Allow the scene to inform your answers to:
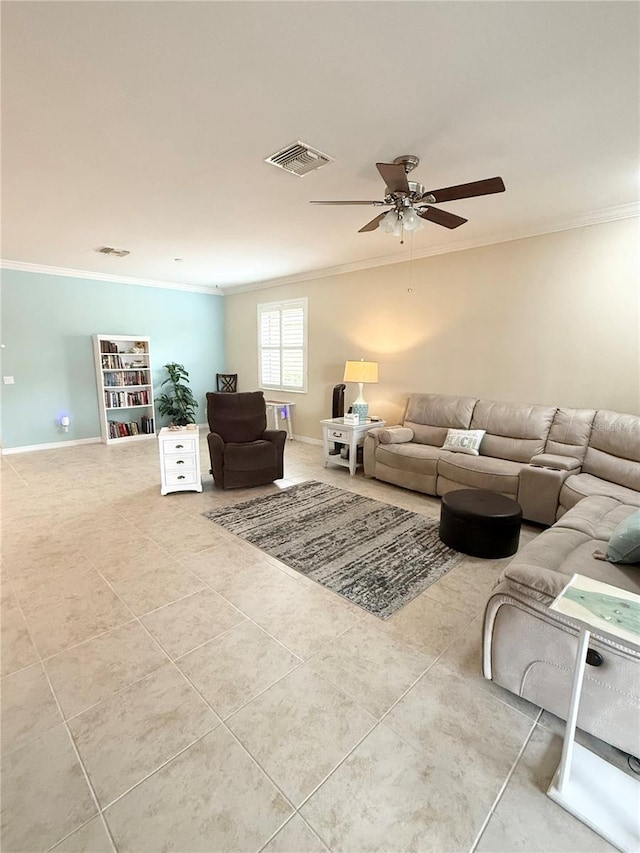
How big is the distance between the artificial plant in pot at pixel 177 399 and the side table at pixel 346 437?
3.17m

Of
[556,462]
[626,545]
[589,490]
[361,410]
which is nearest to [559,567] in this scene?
[626,545]

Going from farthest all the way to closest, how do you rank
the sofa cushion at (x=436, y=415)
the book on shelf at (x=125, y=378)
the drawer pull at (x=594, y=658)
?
the book on shelf at (x=125, y=378)
the sofa cushion at (x=436, y=415)
the drawer pull at (x=594, y=658)

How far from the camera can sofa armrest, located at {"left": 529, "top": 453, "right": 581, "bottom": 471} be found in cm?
327

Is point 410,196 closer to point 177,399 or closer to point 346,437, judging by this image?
point 346,437

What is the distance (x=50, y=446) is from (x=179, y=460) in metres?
3.32

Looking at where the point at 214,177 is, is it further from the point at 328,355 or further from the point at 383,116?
the point at 328,355

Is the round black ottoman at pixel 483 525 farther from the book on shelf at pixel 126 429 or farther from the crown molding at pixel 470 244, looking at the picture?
the book on shelf at pixel 126 429

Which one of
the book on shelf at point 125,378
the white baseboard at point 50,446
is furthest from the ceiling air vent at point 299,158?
the white baseboard at point 50,446

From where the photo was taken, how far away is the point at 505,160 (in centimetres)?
255

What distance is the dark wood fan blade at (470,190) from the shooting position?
214 cm

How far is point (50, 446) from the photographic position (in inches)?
237

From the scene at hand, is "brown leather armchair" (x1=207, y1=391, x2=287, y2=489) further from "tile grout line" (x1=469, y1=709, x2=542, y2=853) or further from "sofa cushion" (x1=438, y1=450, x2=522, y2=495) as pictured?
"tile grout line" (x1=469, y1=709, x2=542, y2=853)

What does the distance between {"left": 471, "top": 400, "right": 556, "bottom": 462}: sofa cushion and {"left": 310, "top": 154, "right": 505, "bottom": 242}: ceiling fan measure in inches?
79.6

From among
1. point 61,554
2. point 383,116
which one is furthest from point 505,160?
point 61,554
